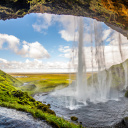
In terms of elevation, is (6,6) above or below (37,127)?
above

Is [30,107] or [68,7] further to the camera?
[68,7]

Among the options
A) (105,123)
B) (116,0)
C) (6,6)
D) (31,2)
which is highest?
(31,2)

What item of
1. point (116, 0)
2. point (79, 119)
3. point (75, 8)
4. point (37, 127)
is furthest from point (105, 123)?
point (75, 8)

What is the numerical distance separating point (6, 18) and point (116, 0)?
13943mm

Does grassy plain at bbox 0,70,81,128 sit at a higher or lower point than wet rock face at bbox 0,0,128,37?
lower

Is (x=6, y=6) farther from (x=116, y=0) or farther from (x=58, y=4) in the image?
(x=116, y=0)

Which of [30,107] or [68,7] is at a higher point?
[68,7]

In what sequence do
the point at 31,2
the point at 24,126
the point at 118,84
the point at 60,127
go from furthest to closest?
the point at 118,84
the point at 31,2
the point at 60,127
the point at 24,126

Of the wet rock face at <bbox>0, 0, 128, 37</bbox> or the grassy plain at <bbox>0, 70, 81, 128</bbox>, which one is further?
the wet rock face at <bbox>0, 0, 128, 37</bbox>

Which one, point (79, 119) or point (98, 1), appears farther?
point (79, 119)

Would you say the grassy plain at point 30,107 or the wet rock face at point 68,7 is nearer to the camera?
the grassy plain at point 30,107

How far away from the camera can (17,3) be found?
11.8 meters

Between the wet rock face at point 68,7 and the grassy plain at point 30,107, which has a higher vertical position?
the wet rock face at point 68,7

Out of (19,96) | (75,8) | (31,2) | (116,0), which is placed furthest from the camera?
(19,96)
